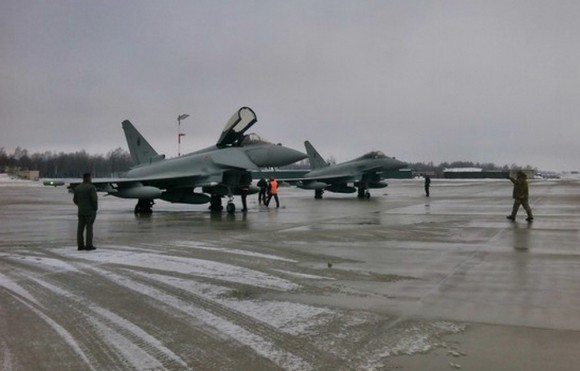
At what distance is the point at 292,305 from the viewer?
17.7ft

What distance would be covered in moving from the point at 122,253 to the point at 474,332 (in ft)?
21.8

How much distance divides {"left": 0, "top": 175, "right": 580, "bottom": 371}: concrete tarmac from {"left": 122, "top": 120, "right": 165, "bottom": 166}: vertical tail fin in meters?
12.7

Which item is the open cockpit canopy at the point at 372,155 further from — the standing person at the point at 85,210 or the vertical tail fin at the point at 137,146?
the standing person at the point at 85,210

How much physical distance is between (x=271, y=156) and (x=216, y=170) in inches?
89.7

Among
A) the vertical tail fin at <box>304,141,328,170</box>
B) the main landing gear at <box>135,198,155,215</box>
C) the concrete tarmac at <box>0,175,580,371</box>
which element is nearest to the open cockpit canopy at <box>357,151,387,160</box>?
the vertical tail fin at <box>304,141,328,170</box>

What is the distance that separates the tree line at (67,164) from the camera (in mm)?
133250

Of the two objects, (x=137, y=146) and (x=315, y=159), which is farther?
(x=315, y=159)

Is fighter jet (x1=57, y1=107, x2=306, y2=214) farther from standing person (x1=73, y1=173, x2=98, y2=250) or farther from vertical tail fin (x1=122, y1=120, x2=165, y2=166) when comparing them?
standing person (x1=73, y1=173, x2=98, y2=250)

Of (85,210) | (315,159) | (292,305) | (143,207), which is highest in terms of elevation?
(315,159)

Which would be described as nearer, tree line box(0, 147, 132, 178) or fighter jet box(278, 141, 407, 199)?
fighter jet box(278, 141, 407, 199)

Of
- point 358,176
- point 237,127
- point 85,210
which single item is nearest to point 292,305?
point 85,210

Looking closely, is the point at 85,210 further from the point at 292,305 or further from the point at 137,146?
the point at 137,146

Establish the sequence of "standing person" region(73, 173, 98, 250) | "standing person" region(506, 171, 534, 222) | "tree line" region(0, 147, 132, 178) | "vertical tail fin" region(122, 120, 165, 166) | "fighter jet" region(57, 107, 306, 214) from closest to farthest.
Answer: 1. "standing person" region(73, 173, 98, 250)
2. "standing person" region(506, 171, 534, 222)
3. "fighter jet" region(57, 107, 306, 214)
4. "vertical tail fin" region(122, 120, 165, 166)
5. "tree line" region(0, 147, 132, 178)

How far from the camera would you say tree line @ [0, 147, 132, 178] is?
13325 cm
